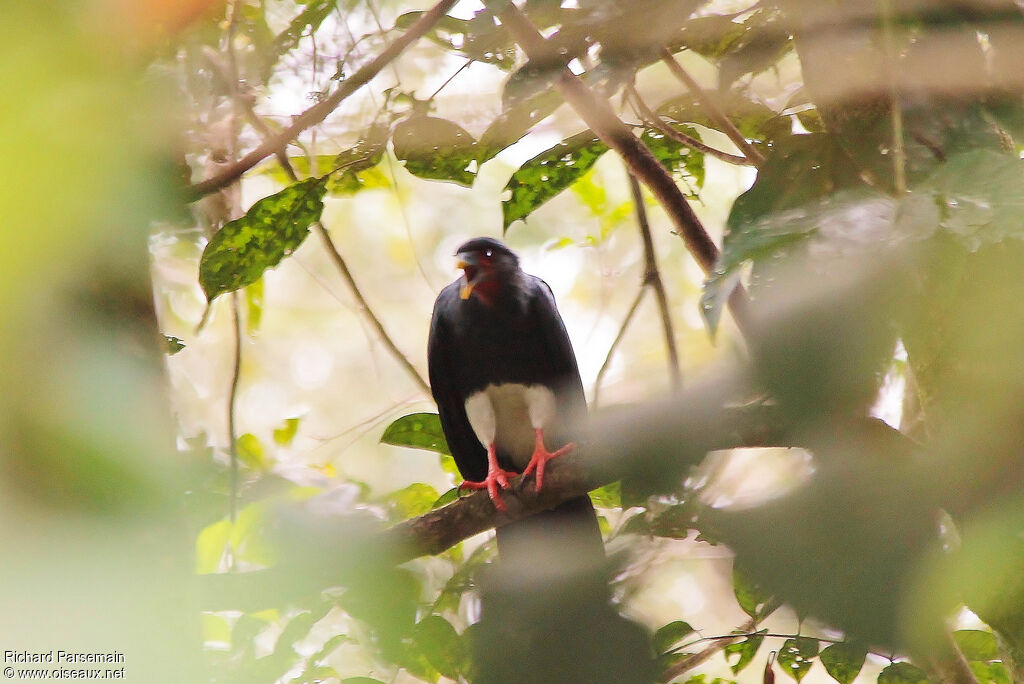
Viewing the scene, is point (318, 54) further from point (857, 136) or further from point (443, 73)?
point (857, 136)

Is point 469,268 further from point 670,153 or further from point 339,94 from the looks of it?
point 339,94

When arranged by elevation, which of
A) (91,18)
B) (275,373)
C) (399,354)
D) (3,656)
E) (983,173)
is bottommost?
(275,373)

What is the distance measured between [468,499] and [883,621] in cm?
175

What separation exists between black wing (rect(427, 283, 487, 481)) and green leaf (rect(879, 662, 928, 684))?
1.95 meters

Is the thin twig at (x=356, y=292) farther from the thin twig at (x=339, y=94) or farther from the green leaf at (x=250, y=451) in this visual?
the thin twig at (x=339, y=94)

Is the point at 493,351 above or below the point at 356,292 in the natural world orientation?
below

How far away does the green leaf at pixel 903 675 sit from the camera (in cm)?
175

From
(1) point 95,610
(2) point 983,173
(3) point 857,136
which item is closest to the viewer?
(1) point 95,610

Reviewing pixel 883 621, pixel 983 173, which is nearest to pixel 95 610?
pixel 883 621

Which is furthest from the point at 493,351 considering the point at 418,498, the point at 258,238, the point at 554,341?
the point at 258,238

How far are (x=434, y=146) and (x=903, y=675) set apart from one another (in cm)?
153

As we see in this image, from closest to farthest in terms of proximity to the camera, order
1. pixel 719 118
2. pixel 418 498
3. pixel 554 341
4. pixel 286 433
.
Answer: pixel 719 118, pixel 418 498, pixel 286 433, pixel 554 341

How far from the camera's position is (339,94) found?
1.75m

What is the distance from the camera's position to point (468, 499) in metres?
2.25
